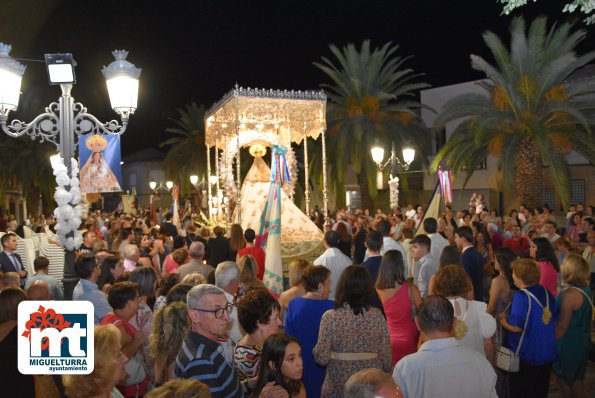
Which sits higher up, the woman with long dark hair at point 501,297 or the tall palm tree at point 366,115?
the tall palm tree at point 366,115

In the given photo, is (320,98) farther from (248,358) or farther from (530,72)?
(248,358)

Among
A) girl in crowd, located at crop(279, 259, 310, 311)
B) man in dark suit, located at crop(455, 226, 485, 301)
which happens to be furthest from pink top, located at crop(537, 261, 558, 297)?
girl in crowd, located at crop(279, 259, 310, 311)

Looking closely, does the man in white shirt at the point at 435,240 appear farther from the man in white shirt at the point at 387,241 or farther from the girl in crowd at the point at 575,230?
the girl in crowd at the point at 575,230

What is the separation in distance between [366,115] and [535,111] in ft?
23.0

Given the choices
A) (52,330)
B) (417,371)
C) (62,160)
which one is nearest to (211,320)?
(52,330)

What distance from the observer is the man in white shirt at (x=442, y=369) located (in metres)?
3.53

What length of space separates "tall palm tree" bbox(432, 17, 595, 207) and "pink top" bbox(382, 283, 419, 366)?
520 inches

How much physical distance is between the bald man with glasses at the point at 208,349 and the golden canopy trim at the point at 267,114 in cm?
1284

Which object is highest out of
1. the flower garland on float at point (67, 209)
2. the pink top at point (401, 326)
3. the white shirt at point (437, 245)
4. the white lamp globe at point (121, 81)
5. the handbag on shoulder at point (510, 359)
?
the white lamp globe at point (121, 81)

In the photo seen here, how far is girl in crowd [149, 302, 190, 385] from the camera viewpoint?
427cm

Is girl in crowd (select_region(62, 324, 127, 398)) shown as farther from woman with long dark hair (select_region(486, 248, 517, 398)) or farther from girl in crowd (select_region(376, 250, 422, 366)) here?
woman with long dark hair (select_region(486, 248, 517, 398))

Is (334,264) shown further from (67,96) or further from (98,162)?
(67,96)

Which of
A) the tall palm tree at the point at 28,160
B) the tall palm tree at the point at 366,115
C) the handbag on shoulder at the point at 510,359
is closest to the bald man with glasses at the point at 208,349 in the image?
the handbag on shoulder at the point at 510,359

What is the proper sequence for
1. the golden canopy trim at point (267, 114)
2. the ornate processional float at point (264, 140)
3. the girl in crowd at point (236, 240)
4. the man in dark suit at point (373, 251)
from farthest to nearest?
the golden canopy trim at point (267, 114)
the ornate processional float at point (264, 140)
the girl in crowd at point (236, 240)
the man in dark suit at point (373, 251)
